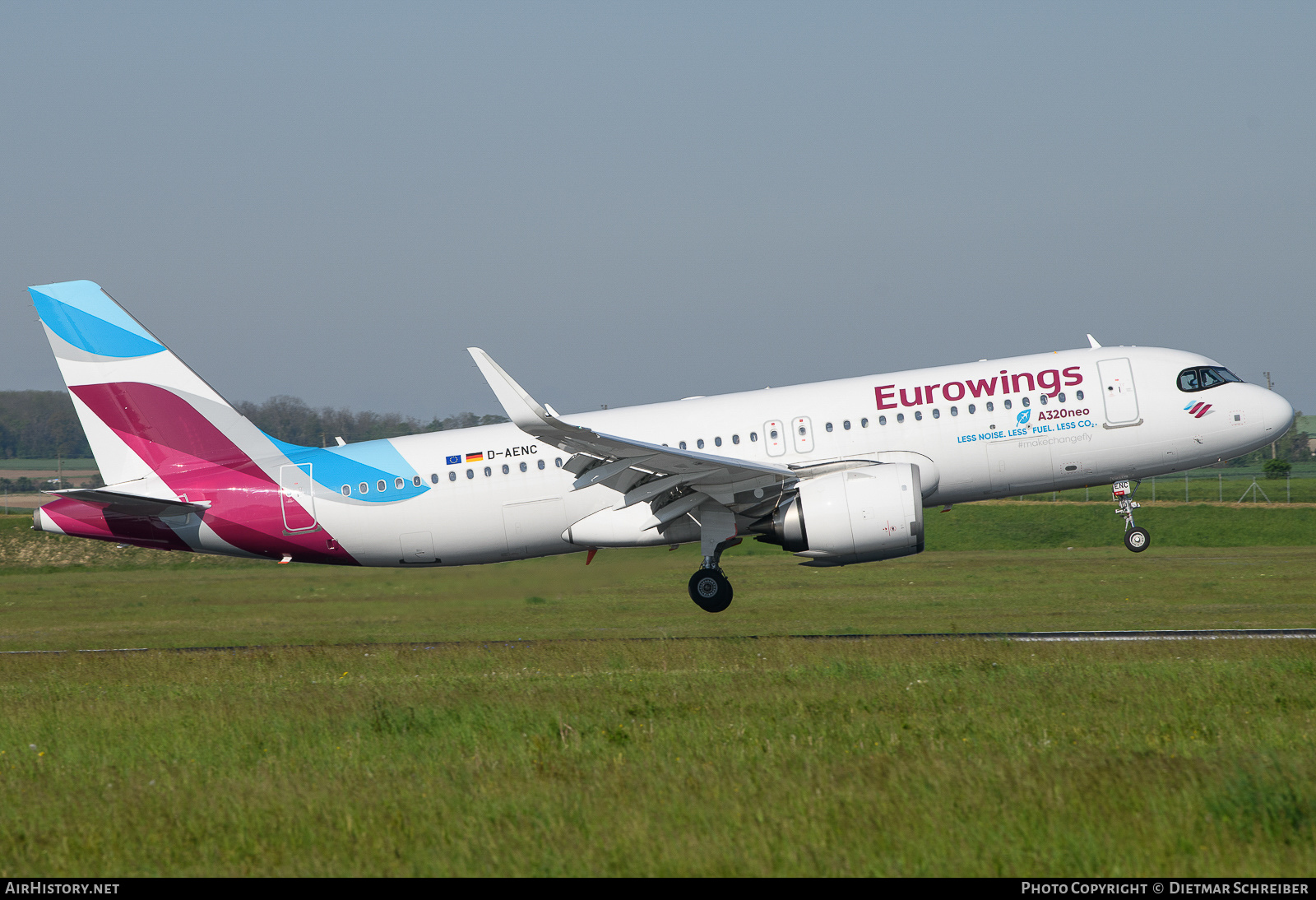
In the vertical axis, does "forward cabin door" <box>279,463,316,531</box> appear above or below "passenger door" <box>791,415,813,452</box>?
below

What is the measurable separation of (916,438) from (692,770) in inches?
537

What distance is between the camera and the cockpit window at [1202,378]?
77.2ft

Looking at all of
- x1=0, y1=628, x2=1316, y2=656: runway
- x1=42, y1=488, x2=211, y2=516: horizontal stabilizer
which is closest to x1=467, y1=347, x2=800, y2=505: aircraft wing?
x1=0, y1=628, x2=1316, y2=656: runway

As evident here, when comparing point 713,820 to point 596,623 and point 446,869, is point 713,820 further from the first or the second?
point 596,623

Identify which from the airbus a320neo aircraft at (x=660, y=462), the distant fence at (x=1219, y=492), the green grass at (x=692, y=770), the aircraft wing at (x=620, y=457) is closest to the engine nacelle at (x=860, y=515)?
the airbus a320neo aircraft at (x=660, y=462)

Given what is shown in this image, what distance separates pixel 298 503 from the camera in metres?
24.3

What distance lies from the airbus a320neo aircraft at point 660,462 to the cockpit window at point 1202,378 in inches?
1.5

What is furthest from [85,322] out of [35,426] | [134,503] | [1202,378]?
[35,426]

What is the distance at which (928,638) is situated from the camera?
21.3m

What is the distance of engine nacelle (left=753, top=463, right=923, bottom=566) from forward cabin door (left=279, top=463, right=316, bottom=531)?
9989mm

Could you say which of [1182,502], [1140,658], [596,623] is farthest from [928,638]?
[1182,502]

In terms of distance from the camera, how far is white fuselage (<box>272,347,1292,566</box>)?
23.2m

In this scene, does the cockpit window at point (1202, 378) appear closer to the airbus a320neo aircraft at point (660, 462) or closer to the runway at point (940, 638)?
the airbus a320neo aircraft at point (660, 462)

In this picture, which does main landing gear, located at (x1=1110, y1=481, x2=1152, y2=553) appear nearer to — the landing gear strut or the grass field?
the grass field
